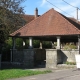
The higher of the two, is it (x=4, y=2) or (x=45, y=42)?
(x=4, y=2)

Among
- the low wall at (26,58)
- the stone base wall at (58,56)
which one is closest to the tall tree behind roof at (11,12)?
the low wall at (26,58)

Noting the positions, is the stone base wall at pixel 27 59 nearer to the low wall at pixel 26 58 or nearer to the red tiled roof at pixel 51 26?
the low wall at pixel 26 58

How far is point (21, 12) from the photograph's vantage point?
38.5 meters

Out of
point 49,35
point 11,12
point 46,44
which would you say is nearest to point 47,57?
point 49,35

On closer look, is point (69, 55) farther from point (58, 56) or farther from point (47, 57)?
point (47, 57)

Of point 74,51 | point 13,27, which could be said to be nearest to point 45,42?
point 13,27

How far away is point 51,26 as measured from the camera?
2638 cm

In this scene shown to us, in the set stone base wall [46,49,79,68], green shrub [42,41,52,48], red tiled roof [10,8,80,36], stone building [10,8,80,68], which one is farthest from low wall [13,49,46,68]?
green shrub [42,41,52,48]

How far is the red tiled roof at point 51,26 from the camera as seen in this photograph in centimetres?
2497

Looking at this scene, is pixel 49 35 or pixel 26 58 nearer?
pixel 49 35

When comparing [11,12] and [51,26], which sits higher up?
[11,12]

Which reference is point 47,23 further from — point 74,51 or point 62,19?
point 74,51

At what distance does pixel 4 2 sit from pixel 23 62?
13.1m

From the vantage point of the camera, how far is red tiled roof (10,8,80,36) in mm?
24969
